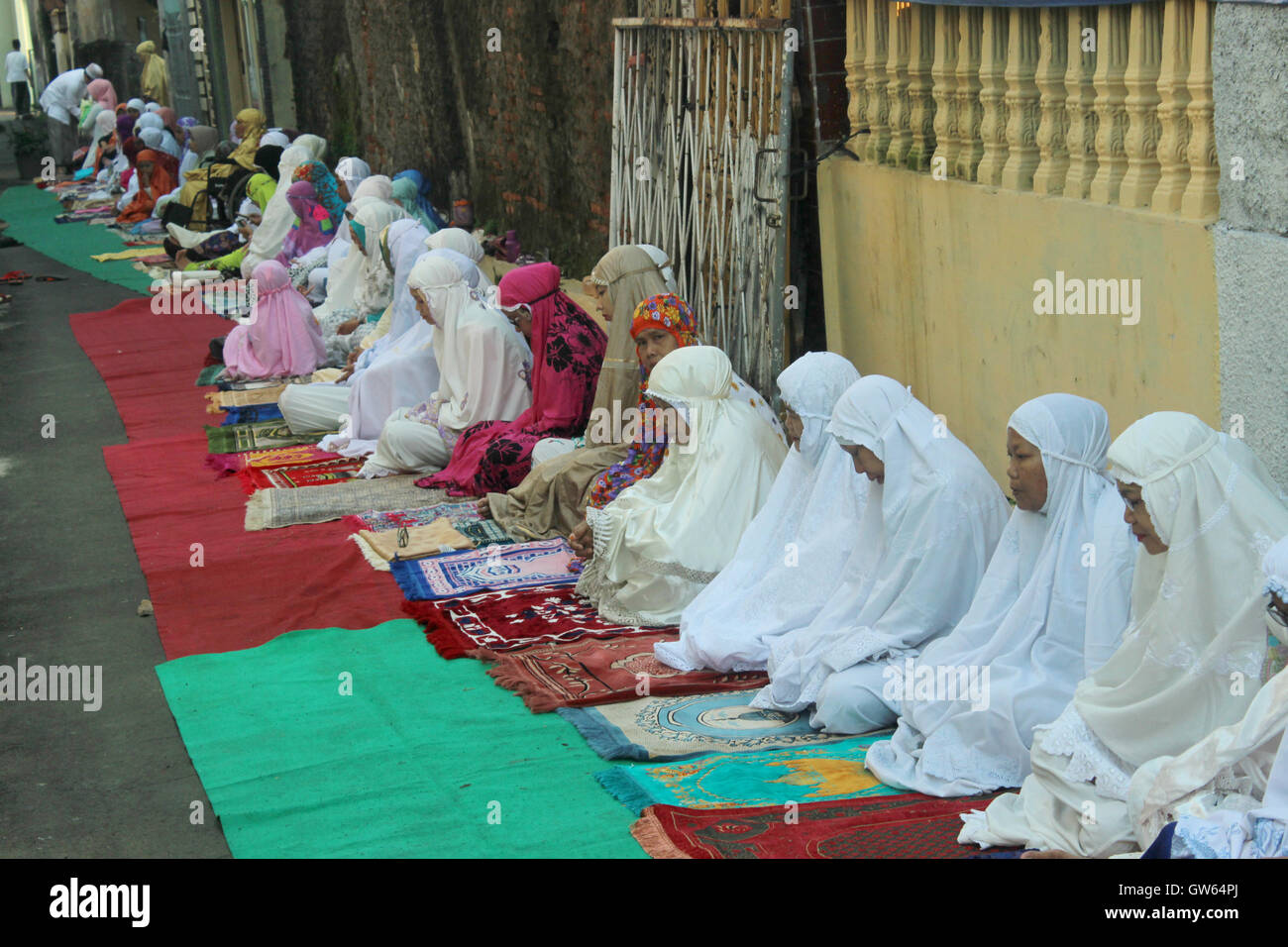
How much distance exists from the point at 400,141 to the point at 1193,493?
33.8ft

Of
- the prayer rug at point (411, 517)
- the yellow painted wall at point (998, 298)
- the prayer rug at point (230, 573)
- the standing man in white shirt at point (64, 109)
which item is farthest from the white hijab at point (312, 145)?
the standing man in white shirt at point (64, 109)

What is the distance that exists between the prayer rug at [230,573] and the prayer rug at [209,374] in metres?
2.02

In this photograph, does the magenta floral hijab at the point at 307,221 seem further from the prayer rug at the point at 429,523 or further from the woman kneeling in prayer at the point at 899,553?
the woman kneeling in prayer at the point at 899,553

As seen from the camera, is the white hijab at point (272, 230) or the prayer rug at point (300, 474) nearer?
the prayer rug at point (300, 474)

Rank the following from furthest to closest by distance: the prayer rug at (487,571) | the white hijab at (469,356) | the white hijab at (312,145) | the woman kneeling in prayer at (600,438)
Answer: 1. the white hijab at (312,145)
2. the white hijab at (469,356)
3. the woman kneeling in prayer at (600,438)
4. the prayer rug at (487,571)

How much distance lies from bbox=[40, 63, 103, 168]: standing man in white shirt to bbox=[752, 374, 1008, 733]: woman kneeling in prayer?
20.9 metres

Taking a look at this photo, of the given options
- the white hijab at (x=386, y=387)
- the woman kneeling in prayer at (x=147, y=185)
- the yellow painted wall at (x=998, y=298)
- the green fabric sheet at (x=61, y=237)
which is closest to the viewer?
the yellow painted wall at (x=998, y=298)

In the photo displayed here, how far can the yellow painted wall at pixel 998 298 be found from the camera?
3844mm

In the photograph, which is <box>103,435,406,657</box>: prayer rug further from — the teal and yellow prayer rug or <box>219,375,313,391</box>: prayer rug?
<box>219,375,313,391</box>: prayer rug

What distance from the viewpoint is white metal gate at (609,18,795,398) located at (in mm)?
6062

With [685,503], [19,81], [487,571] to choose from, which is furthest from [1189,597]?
[19,81]

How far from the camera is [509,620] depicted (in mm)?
5191

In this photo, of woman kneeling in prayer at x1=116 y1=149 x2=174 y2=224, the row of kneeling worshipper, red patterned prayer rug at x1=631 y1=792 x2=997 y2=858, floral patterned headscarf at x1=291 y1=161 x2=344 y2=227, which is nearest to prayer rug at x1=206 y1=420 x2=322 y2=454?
the row of kneeling worshipper
